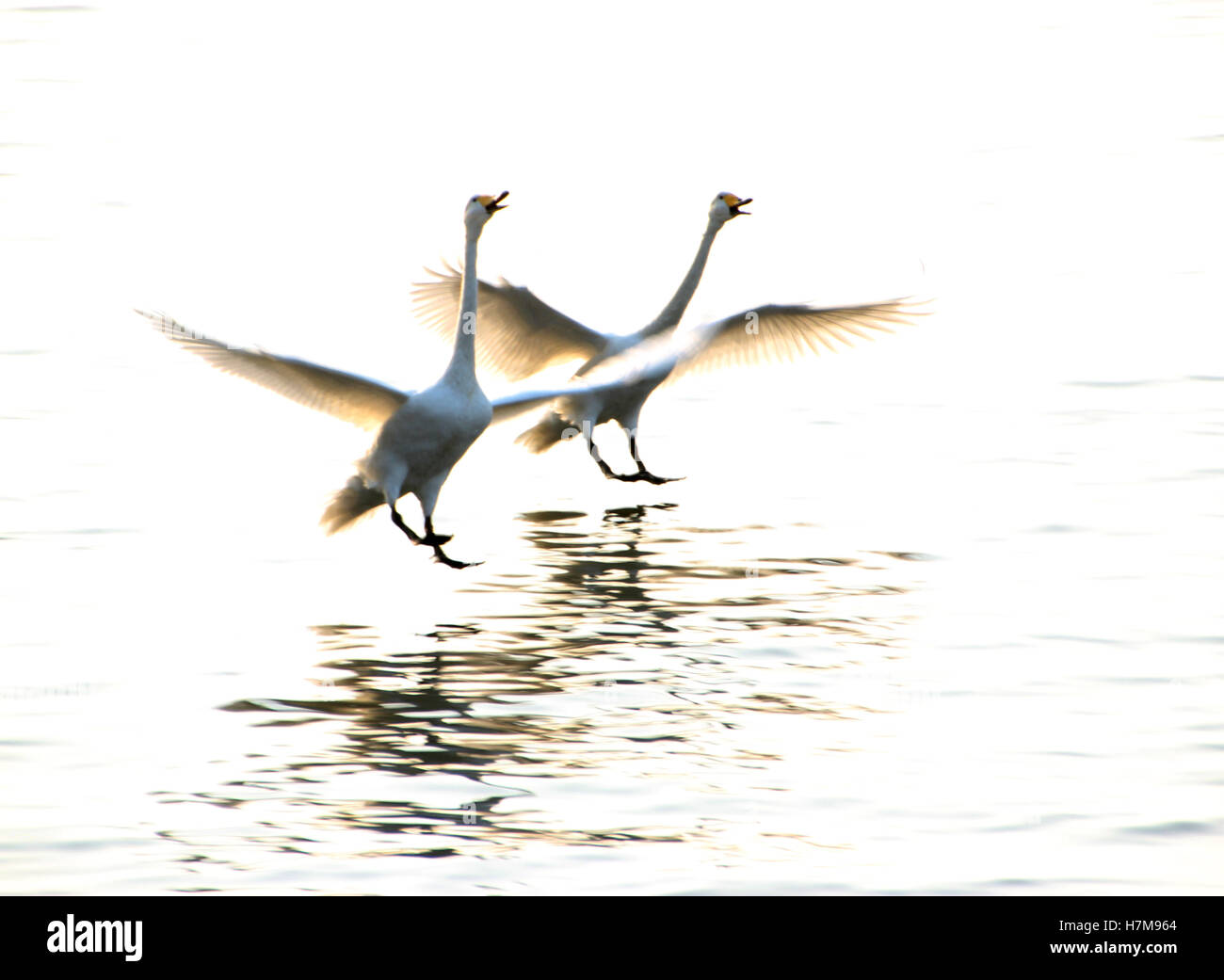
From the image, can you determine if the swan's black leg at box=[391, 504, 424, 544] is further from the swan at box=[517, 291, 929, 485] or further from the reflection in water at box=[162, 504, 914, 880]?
the swan at box=[517, 291, 929, 485]

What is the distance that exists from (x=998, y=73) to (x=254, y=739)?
31988 millimetres

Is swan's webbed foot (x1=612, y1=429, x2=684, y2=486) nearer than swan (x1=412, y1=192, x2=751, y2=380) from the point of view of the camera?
No

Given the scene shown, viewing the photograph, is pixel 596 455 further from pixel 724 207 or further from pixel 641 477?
pixel 724 207

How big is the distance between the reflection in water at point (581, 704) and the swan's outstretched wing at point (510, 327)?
2180 millimetres

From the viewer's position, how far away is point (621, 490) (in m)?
16.1

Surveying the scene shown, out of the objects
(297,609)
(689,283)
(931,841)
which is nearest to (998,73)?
(689,283)

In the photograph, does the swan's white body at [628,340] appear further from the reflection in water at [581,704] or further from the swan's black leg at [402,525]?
the swan's black leg at [402,525]

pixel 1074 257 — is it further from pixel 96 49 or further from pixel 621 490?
pixel 96 49

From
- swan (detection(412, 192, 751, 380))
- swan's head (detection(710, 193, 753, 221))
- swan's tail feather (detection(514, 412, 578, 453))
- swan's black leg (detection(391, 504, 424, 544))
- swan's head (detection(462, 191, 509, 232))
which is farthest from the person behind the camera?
swan's head (detection(710, 193, 753, 221))

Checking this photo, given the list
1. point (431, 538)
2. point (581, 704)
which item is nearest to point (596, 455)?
point (431, 538)

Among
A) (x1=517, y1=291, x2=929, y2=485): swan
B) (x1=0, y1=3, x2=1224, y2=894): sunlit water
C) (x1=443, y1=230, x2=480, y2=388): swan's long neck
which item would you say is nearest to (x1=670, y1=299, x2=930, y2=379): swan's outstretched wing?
(x1=517, y1=291, x2=929, y2=485): swan

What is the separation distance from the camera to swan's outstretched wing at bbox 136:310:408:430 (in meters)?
11.5
